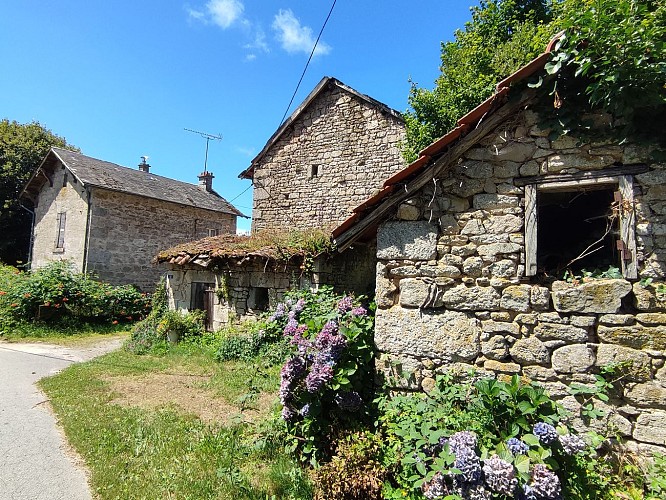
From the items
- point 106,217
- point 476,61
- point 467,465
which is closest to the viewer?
point 467,465

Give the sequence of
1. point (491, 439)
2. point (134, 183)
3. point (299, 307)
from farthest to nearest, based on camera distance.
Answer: point (134, 183)
point (299, 307)
point (491, 439)

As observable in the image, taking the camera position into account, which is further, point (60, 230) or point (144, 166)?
point (144, 166)

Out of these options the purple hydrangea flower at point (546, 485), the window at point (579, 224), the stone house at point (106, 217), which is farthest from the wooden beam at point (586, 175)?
the stone house at point (106, 217)

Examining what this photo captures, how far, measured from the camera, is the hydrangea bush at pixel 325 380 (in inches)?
146

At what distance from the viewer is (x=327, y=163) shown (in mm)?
11531

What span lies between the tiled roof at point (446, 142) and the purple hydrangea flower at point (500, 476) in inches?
100

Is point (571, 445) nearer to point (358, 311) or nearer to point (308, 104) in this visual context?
point (358, 311)

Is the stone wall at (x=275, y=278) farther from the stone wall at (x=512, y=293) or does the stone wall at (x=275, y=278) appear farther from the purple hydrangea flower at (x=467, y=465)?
the purple hydrangea flower at (x=467, y=465)

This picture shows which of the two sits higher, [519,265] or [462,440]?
[519,265]

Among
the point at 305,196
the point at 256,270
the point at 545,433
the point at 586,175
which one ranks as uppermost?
the point at 305,196

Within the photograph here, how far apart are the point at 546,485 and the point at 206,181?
22.1 metres

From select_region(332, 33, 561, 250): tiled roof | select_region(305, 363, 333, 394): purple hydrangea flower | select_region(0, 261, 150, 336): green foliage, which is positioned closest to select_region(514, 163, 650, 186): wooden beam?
select_region(332, 33, 561, 250): tiled roof

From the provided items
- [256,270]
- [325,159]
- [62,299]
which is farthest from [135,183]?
[256,270]

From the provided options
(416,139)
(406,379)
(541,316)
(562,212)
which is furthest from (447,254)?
(416,139)
